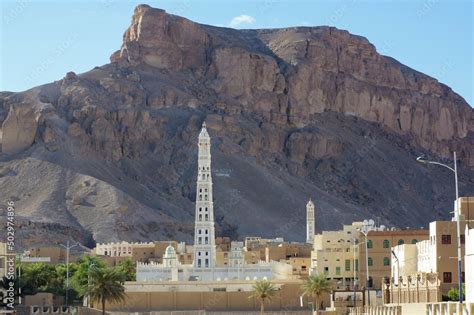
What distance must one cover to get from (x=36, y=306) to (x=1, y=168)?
4635 inches

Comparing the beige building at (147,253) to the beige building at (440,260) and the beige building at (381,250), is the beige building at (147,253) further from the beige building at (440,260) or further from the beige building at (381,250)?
the beige building at (440,260)

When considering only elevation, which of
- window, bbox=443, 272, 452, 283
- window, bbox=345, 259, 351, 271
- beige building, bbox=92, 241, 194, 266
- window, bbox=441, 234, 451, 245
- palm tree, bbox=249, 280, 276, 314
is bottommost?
palm tree, bbox=249, 280, 276, 314

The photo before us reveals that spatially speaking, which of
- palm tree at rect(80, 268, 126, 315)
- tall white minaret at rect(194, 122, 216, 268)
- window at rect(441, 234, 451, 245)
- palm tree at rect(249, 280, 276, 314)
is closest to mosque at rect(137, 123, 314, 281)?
tall white minaret at rect(194, 122, 216, 268)

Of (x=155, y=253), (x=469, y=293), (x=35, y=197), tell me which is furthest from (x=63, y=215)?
(x=469, y=293)

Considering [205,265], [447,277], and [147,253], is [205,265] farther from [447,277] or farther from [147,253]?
[447,277]

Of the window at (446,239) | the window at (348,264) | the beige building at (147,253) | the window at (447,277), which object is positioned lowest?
the window at (447,277)

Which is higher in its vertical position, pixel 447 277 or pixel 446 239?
pixel 446 239

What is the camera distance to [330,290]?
8312cm

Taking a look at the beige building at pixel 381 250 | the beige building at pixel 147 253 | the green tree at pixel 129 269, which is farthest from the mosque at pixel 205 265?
the beige building at pixel 147 253

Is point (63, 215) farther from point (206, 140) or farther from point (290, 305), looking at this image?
point (290, 305)

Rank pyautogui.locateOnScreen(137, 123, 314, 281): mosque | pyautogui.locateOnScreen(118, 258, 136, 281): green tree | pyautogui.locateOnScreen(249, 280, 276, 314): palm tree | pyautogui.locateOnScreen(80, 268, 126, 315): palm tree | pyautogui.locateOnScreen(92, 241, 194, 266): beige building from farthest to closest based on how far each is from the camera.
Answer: pyautogui.locateOnScreen(92, 241, 194, 266): beige building → pyautogui.locateOnScreen(118, 258, 136, 281): green tree → pyautogui.locateOnScreen(137, 123, 314, 281): mosque → pyautogui.locateOnScreen(249, 280, 276, 314): palm tree → pyautogui.locateOnScreen(80, 268, 126, 315): palm tree

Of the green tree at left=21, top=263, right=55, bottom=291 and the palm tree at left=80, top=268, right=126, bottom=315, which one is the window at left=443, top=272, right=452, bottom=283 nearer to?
the palm tree at left=80, top=268, right=126, bottom=315

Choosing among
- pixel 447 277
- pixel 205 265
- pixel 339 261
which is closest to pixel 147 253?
pixel 205 265

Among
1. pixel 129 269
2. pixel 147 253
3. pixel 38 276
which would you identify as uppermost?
pixel 147 253
